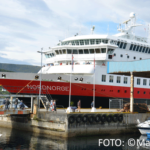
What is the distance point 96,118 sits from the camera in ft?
71.4

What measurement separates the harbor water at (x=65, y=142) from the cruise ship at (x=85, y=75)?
7.68 m

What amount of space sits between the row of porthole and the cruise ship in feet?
21.2

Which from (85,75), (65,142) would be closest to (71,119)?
(65,142)

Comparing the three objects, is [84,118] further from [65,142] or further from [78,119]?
[65,142]

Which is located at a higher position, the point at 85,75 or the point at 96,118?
the point at 85,75

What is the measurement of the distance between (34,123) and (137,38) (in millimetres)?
26935

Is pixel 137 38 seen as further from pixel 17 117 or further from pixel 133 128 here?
pixel 17 117

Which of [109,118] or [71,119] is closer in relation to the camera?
[71,119]

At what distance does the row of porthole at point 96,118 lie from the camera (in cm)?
2058

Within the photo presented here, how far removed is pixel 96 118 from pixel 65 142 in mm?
4080

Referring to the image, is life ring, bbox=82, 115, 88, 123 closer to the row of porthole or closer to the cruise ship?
the row of porthole

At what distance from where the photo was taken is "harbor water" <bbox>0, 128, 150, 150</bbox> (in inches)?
706

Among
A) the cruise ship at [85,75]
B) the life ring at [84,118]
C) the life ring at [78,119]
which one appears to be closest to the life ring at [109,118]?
the life ring at [84,118]

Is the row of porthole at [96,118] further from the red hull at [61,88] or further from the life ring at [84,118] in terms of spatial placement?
the red hull at [61,88]
